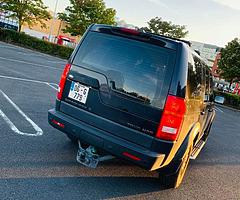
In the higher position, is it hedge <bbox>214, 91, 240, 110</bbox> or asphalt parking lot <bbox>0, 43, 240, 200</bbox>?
hedge <bbox>214, 91, 240, 110</bbox>

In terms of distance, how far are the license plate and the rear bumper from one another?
279 millimetres

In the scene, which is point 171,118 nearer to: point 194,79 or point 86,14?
point 194,79

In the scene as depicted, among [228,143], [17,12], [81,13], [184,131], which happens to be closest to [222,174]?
[184,131]

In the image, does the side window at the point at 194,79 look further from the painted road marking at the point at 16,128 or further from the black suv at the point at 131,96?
the painted road marking at the point at 16,128

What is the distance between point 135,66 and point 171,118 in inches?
29.7

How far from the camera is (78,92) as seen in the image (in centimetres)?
375

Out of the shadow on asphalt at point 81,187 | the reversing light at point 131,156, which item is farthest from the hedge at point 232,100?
the reversing light at point 131,156

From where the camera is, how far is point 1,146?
13.5 ft

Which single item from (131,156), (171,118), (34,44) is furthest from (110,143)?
(34,44)

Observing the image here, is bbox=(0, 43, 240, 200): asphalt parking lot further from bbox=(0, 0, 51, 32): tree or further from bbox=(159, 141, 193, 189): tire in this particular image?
bbox=(0, 0, 51, 32): tree

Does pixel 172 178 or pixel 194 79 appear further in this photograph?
pixel 172 178

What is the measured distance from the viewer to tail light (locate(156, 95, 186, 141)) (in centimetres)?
329

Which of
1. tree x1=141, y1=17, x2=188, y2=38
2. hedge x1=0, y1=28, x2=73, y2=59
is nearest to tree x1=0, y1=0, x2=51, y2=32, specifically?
hedge x1=0, y1=28, x2=73, y2=59

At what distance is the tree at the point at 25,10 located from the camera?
3198cm
